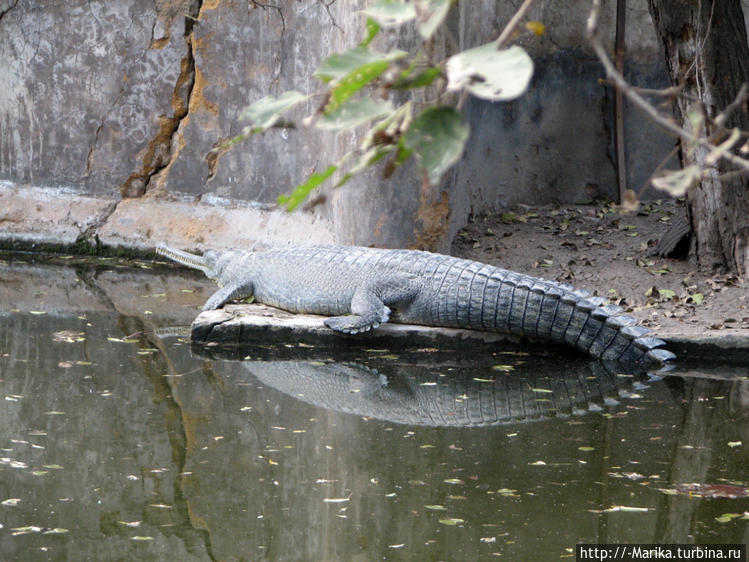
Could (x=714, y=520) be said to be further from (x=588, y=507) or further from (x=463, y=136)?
(x=463, y=136)

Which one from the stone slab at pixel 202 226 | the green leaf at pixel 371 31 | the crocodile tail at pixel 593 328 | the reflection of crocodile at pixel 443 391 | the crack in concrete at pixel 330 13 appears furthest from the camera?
the stone slab at pixel 202 226

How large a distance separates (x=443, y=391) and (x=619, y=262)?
275cm

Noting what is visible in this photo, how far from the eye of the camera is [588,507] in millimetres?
3480

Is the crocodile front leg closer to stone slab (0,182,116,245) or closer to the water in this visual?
the water

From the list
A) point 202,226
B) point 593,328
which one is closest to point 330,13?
point 202,226

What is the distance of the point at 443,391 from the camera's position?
16.5 feet

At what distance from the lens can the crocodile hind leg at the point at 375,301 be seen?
18.9 feet

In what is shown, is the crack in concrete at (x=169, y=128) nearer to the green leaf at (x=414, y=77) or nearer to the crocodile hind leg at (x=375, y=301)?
the crocodile hind leg at (x=375, y=301)

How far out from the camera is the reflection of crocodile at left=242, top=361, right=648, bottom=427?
466 centimetres

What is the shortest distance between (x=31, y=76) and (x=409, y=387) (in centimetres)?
578

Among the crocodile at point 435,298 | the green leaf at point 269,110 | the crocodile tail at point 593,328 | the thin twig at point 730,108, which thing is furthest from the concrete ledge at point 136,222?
the green leaf at point 269,110

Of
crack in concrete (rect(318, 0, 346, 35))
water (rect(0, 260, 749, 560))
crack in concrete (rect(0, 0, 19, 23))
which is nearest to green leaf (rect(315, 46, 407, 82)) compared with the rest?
water (rect(0, 260, 749, 560))

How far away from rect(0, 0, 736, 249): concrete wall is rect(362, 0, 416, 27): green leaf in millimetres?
6965

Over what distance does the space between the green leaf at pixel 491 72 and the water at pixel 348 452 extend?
234cm
